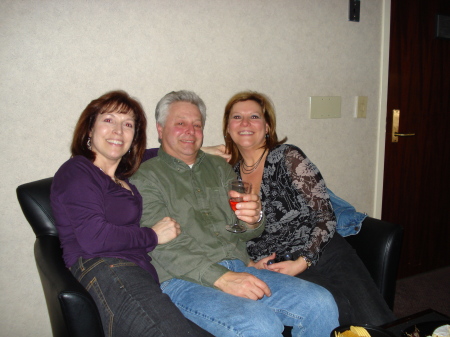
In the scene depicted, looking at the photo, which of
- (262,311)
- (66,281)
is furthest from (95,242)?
(262,311)

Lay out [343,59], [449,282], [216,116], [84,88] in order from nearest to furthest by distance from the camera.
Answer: [84,88]
[216,116]
[343,59]
[449,282]

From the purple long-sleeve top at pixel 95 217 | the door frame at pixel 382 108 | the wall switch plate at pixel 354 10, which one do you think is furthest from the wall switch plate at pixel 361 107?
the purple long-sleeve top at pixel 95 217

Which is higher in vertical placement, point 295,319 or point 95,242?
point 95,242

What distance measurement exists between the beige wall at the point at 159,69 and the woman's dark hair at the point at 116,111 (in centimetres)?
34

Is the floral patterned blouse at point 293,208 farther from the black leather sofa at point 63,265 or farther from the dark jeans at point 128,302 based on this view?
the dark jeans at point 128,302

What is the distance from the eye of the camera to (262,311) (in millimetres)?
1216

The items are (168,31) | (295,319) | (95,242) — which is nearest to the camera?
(95,242)

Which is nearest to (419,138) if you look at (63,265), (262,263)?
(262,263)

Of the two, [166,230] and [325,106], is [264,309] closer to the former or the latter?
[166,230]

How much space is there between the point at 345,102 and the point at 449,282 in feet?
5.77

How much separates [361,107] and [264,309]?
6.25 feet

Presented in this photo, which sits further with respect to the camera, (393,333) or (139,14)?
(139,14)

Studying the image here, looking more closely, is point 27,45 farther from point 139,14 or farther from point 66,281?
point 66,281

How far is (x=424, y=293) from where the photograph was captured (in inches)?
102
